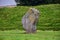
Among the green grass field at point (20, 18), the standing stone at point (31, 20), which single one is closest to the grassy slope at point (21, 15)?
the green grass field at point (20, 18)

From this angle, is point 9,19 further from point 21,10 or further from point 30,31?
point 30,31

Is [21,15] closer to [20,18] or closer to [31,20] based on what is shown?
[20,18]

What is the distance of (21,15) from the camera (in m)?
30.5

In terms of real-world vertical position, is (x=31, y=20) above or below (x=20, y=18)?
above

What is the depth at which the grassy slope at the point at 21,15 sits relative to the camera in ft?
88.7

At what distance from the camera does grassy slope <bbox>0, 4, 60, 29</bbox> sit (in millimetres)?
27041

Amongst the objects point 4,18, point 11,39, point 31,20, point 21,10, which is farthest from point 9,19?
point 11,39

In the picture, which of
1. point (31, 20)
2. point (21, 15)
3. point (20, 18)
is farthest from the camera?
point (21, 15)

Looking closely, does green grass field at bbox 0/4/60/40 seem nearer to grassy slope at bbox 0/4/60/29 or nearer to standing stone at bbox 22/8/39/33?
grassy slope at bbox 0/4/60/29

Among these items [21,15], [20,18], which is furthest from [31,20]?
[21,15]

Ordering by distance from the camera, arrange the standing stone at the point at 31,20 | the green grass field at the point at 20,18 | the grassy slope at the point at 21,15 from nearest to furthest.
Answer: the standing stone at the point at 31,20
the green grass field at the point at 20,18
the grassy slope at the point at 21,15

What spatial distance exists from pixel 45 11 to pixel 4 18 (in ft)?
14.1

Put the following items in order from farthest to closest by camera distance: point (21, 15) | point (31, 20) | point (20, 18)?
point (21, 15) < point (20, 18) < point (31, 20)

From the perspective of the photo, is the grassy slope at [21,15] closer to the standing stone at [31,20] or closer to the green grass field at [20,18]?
the green grass field at [20,18]
